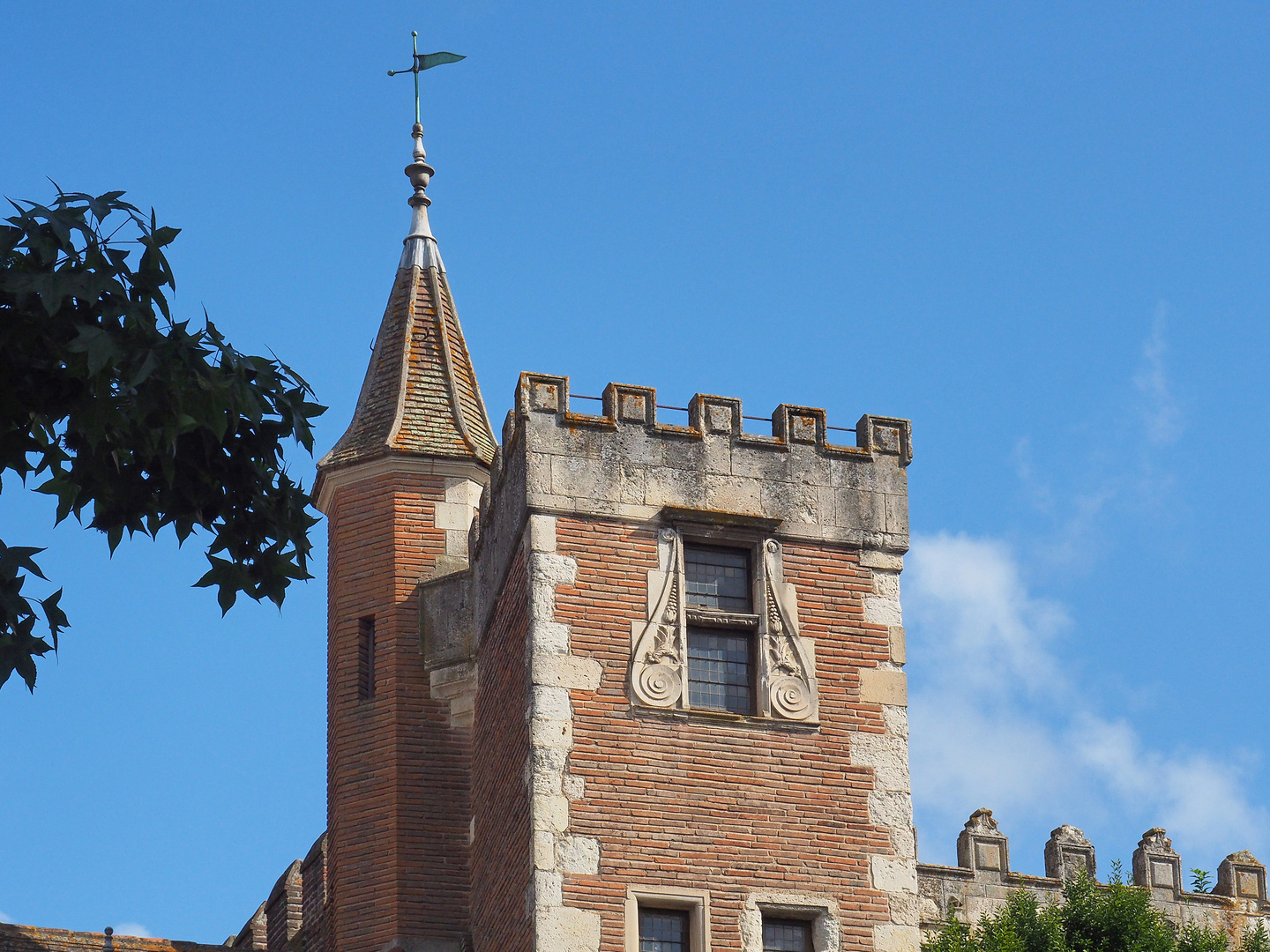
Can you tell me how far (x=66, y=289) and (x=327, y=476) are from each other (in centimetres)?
1450

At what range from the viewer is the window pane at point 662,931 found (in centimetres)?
2348

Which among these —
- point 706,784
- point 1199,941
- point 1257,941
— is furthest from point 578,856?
point 1257,941

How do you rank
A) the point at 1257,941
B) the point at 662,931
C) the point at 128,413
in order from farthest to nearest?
the point at 1257,941, the point at 662,931, the point at 128,413

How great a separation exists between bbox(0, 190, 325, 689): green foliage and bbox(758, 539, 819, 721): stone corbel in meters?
8.85

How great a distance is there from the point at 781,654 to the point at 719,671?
2.46ft

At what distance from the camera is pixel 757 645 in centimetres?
2527

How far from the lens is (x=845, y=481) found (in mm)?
26500

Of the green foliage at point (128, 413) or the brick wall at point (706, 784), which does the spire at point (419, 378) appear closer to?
the brick wall at point (706, 784)

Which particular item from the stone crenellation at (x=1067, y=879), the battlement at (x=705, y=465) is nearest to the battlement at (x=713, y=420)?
the battlement at (x=705, y=465)

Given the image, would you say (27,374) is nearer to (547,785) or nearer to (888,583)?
(547,785)

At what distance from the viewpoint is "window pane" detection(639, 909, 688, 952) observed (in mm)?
23484

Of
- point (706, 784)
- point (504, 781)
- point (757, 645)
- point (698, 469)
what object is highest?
point (698, 469)

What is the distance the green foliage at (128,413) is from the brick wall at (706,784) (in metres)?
7.54

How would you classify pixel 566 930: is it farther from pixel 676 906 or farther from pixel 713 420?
pixel 713 420
